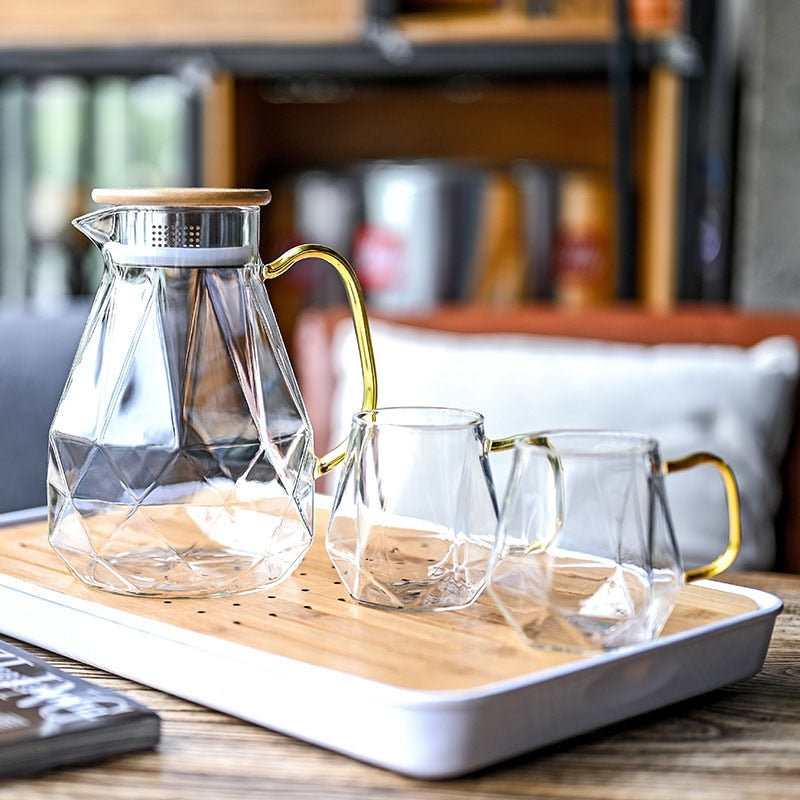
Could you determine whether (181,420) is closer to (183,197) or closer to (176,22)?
(183,197)

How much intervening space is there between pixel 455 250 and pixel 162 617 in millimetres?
1866

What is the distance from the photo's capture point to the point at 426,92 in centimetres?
270

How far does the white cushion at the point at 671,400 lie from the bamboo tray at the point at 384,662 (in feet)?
2.68

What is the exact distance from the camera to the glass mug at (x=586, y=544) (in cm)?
62

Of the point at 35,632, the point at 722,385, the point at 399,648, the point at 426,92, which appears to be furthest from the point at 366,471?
the point at 426,92

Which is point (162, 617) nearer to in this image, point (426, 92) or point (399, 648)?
point (399, 648)

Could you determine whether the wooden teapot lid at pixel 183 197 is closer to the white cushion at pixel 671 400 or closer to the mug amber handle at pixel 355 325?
the mug amber handle at pixel 355 325

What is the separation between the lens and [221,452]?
29.8 inches

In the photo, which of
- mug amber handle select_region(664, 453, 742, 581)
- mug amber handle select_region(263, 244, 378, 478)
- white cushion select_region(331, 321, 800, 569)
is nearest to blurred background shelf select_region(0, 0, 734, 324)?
white cushion select_region(331, 321, 800, 569)

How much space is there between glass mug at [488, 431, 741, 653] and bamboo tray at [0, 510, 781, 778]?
0.02m

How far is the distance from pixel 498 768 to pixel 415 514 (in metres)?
0.16

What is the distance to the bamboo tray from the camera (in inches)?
22.8

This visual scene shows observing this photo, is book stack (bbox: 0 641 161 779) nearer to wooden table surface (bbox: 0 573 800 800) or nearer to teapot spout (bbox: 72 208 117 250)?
wooden table surface (bbox: 0 573 800 800)

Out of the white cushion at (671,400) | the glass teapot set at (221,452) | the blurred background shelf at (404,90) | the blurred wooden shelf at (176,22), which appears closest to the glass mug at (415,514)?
the glass teapot set at (221,452)
